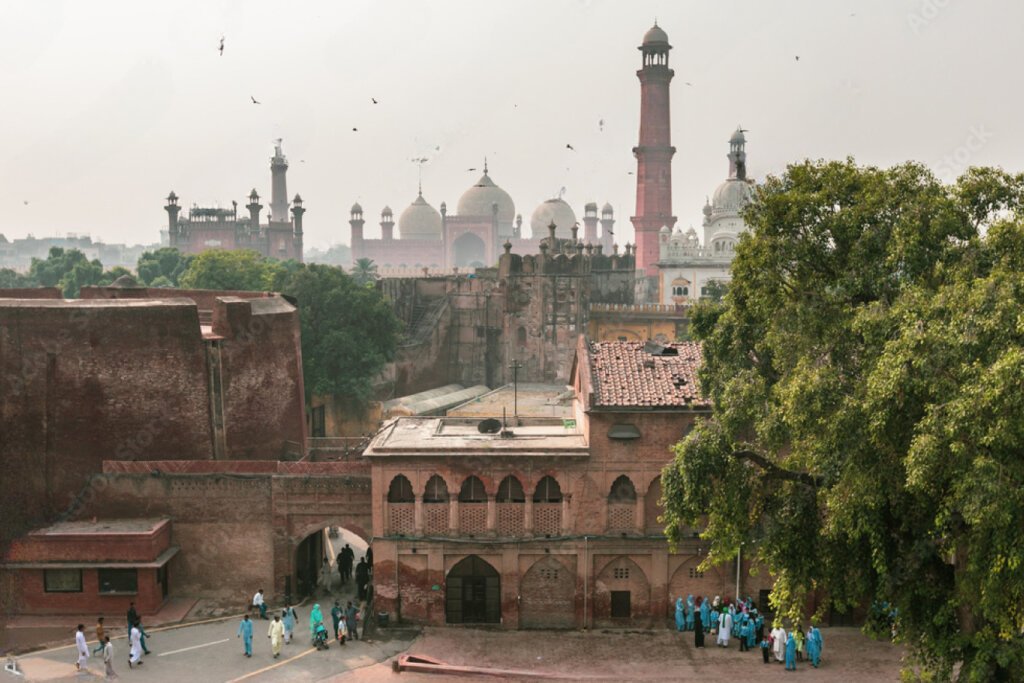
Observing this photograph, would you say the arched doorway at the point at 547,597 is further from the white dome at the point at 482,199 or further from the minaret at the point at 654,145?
the white dome at the point at 482,199

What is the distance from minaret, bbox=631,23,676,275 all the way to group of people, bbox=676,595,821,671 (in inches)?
2253

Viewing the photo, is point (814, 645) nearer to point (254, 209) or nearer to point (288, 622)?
point (288, 622)

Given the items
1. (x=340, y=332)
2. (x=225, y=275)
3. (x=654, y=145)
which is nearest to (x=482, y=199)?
(x=654, y=145)

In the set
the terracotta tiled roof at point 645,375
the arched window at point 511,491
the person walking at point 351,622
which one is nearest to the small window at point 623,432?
the terracotta tiled roof at point 645,375

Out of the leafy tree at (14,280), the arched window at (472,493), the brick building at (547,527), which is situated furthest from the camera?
the leafy tree at (14,280)

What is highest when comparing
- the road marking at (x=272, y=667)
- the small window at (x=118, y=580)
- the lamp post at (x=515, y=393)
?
the lamp post at (x=515, y=393)

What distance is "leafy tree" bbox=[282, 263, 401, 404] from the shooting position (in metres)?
48.5

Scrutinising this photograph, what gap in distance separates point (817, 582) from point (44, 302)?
20.1 metres

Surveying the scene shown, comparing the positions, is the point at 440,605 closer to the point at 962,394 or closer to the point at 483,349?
the point at 962,394

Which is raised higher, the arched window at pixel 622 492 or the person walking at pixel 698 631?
the arched window at pixel 622 492

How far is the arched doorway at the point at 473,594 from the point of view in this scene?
25.4 metres

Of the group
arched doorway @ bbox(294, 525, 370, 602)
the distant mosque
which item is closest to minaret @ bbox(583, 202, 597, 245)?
the distant mosque

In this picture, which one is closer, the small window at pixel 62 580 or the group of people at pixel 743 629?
the group of people at pixel 743 629

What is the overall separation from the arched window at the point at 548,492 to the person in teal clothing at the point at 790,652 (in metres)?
6.20
